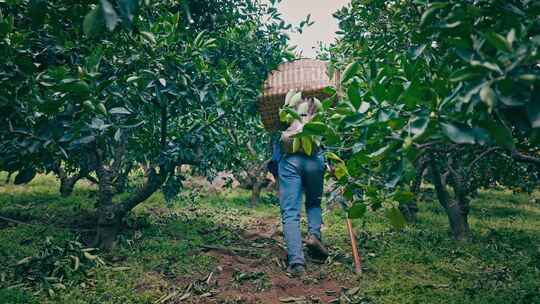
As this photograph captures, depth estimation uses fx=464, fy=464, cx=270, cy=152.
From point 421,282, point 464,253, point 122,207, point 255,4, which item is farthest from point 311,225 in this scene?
→ point 255,4

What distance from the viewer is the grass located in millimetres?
3846

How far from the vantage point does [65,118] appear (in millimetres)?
2842

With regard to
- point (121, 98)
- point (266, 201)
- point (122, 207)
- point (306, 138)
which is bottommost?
point (266, 201)

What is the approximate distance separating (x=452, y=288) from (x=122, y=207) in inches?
140

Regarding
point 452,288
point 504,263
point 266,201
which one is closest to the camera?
point 452,288

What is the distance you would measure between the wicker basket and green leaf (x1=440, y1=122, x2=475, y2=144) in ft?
12.7

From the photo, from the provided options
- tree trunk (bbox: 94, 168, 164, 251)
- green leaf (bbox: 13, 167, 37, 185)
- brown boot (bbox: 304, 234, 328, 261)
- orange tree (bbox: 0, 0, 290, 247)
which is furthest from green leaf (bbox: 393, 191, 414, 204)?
tree trunk (bbox: 94, 168, 164, 251)

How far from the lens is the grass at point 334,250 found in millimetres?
3846

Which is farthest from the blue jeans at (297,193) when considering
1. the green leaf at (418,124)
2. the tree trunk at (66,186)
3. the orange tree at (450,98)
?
the tree trunk at (66,186)

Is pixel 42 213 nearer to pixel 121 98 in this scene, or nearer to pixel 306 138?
pixel 121 98

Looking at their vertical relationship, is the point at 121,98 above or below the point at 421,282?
above

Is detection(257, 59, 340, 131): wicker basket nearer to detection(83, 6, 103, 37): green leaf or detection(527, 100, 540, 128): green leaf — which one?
detection(527, 100, 540, 128): green leaf

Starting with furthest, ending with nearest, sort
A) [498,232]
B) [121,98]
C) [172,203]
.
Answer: [172,203], [498,232], [121,98]

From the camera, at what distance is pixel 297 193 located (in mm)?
4789
